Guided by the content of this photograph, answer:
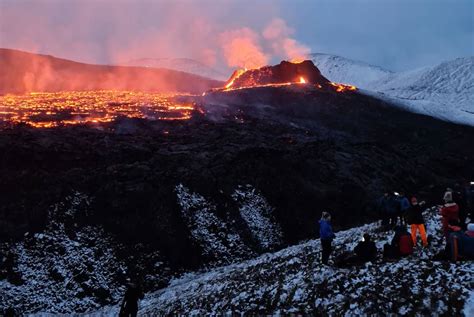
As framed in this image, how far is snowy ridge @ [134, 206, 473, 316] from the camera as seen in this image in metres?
12.6

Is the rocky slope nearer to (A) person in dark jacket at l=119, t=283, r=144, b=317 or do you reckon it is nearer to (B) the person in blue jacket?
(A) person in dark jacket at l=119, t=283, r=144, b=317

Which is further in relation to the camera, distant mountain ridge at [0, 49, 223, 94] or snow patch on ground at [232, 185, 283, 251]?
distant mountain ridge at [0, 49, 223, 94]

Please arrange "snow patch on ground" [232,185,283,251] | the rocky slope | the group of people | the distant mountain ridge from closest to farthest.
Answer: the group of people → the rocky slope → "snow patch on ground" [232,185,283,251] → the distant mountain ridge

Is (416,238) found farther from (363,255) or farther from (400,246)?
(363,255)

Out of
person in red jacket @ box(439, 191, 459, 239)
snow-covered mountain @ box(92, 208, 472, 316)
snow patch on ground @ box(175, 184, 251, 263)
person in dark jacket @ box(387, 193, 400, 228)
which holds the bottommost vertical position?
snow patch on ground @ box(175, 184, 251, 263)

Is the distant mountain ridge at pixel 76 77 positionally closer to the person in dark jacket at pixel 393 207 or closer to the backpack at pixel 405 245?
the person in dark jacket at pixel 393 207

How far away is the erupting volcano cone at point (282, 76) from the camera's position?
319 ft

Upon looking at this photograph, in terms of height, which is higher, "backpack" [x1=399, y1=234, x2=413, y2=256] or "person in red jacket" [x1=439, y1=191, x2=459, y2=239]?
"person in red jacket" [x1=439, y1=191, x2=459, y2=239]

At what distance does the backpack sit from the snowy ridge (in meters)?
0.27

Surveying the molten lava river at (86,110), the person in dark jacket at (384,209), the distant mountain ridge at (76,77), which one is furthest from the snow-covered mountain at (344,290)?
the distant mountain ridge at (76,77)

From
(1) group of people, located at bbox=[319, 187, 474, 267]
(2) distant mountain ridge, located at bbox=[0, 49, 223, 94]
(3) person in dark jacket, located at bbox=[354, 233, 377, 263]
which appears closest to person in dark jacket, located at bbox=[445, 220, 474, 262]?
(1) group of people, located at bbox=[319, 187, 474, 267]

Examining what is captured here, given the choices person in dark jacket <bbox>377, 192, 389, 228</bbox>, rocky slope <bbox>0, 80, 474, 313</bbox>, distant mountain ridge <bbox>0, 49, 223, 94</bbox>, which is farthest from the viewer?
distant mountain ridge <bbox>0, 49, 223, 94</bbox>

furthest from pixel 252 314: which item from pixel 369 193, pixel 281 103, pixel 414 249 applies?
pixel 281 103

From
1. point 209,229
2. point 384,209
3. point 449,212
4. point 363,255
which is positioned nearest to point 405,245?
point 363,255
